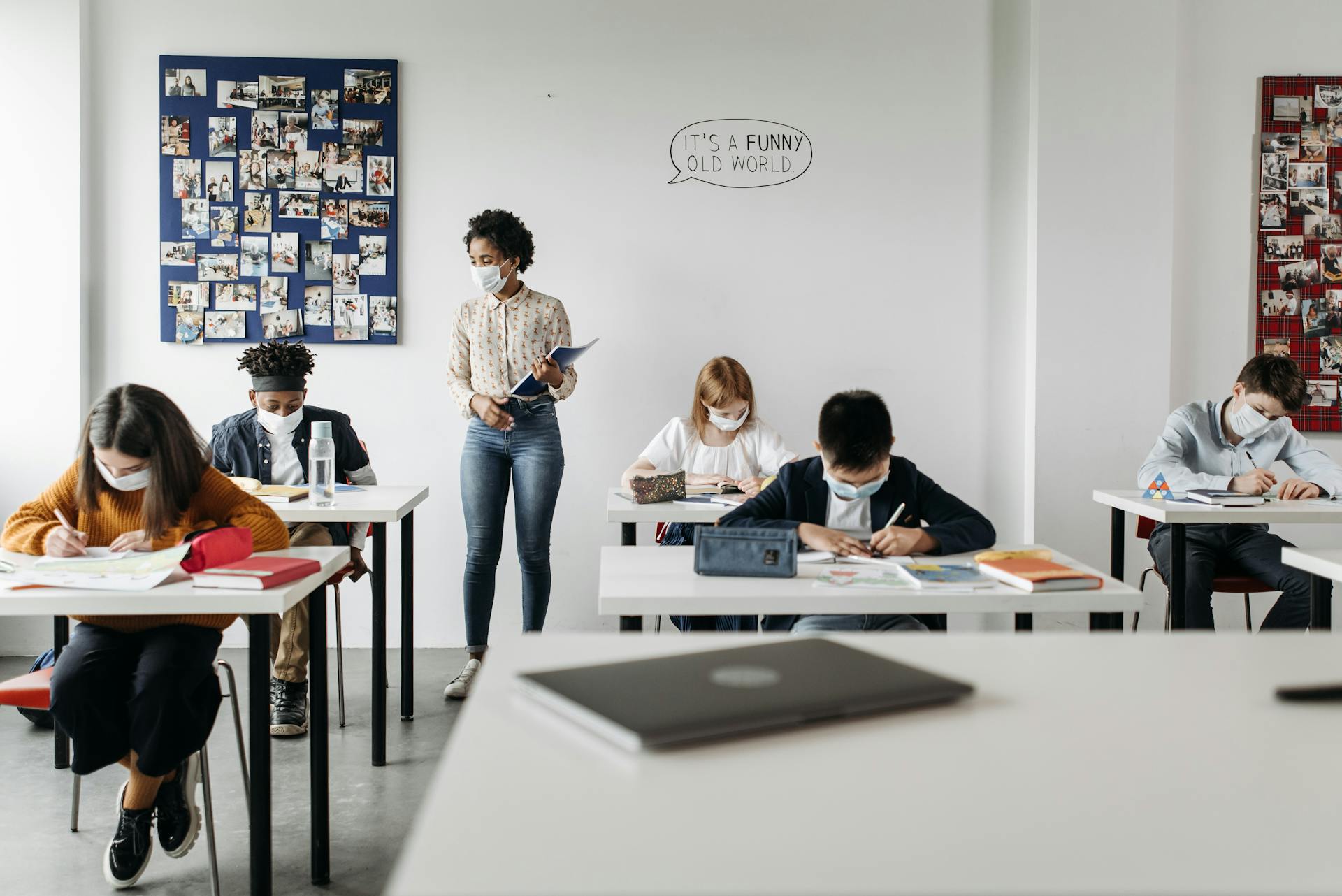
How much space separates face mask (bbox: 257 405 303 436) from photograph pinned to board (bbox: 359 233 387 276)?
45.3 inches

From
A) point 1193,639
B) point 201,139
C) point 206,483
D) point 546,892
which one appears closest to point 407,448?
point 201,139

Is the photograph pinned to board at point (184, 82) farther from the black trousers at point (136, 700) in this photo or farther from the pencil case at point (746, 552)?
the pencil case at point (746, 552)

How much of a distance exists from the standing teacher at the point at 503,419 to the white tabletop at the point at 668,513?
27.8 inches

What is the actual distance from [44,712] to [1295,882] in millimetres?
3727

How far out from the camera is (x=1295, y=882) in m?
0.62

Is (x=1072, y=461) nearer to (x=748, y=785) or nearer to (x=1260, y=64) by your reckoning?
(x=1260, y=64)

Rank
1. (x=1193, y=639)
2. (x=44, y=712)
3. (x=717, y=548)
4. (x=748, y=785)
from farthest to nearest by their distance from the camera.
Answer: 1. (x=44, y=712)
2. (x=717, y=548)
3. (x=1193, y=639)
4. (x=748, y=785)

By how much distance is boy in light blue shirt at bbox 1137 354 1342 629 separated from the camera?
358cm

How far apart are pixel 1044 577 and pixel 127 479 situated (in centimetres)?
194

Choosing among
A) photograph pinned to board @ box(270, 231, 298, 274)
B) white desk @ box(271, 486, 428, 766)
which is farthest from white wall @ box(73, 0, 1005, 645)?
white desk @ box(271, 486, 428, 766)

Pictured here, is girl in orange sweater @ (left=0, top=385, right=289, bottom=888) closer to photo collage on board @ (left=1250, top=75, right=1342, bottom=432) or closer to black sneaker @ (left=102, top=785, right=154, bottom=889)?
black sneaker @ (left=102, top=785, right=154, bottom=889)

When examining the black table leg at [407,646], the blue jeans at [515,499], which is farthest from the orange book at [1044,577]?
the blue jeans at [515,499]

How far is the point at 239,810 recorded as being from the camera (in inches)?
112

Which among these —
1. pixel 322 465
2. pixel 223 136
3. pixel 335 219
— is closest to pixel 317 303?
pixel 335 219
